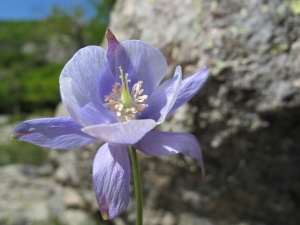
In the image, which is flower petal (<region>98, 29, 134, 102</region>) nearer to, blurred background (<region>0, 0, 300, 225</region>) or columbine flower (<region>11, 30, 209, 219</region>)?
columbine flower (<region>11, 30, 209, 219</region>)

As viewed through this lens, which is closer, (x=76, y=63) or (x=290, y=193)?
(x=76, y=63)

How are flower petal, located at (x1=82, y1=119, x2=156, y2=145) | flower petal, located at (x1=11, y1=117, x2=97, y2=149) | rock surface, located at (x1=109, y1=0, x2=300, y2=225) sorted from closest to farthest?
flower petal, located at (x1=82, y1=119, x2=156, y2=145) < flower petal, located at (x1=11, y1=117, x2=97, y2=149) < rock surface, located at (x1=109, y1=0, x2=300, y2=225)

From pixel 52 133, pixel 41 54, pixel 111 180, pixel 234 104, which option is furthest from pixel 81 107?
pixel 41 54

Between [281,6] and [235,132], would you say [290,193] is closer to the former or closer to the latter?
[235,132]

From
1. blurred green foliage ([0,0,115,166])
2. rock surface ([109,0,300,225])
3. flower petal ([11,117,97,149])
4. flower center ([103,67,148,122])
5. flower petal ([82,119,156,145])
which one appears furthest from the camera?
blurred green foliage ([0,0,115,166])

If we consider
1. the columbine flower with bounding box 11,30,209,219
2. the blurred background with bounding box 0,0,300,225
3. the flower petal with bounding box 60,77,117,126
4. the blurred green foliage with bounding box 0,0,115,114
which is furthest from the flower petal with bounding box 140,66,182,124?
the blurred green foliage with bounding box 0,0,115,114

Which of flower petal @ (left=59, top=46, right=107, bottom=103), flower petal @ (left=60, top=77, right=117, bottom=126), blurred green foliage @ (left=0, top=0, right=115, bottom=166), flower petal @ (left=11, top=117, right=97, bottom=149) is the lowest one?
flower petal @ (left=11, top=117, right=97, bottom=149)

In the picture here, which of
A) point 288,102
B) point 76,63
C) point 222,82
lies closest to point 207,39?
point 222,82
